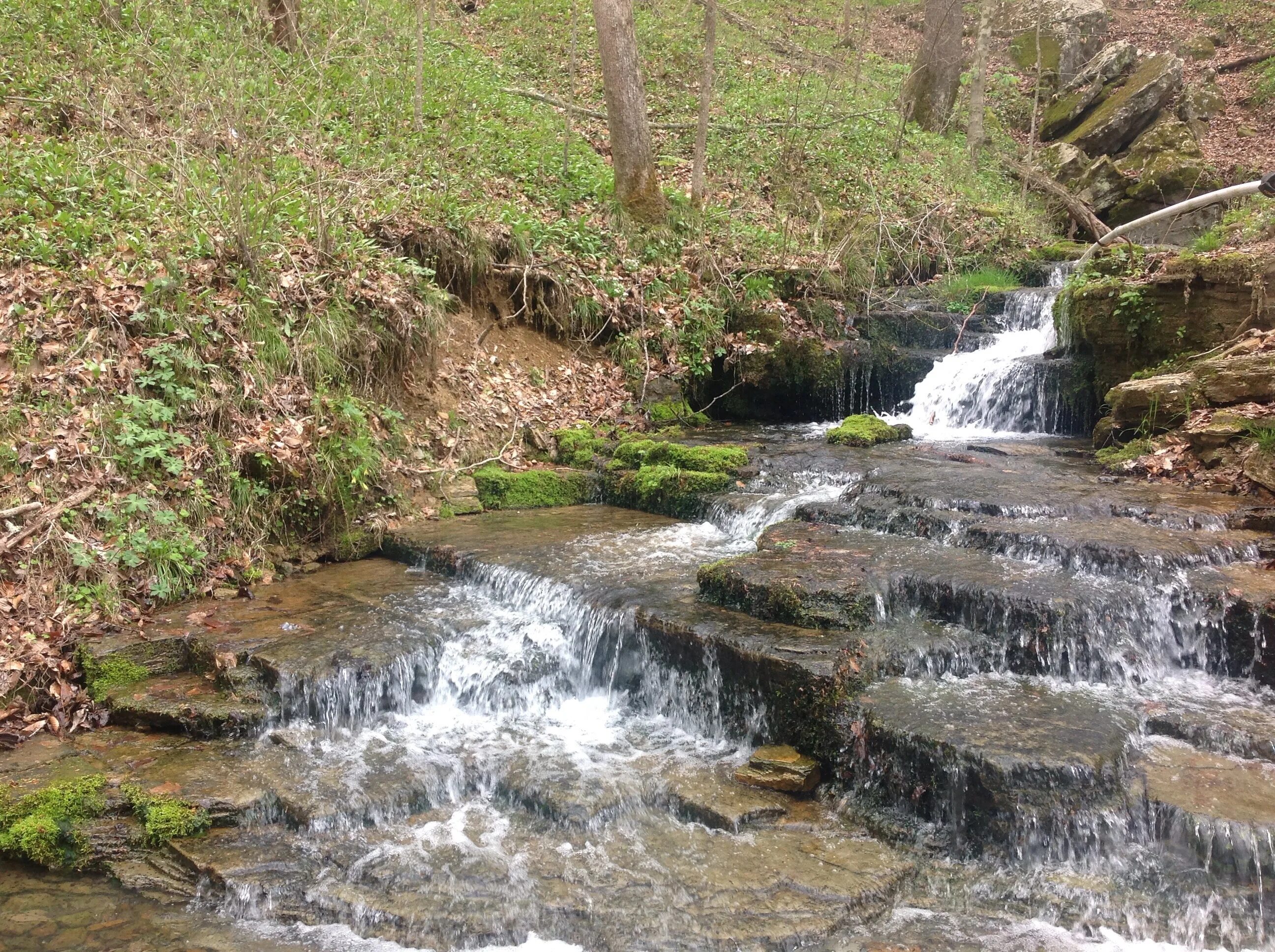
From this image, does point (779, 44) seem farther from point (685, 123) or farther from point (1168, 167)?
point (1168, 167)

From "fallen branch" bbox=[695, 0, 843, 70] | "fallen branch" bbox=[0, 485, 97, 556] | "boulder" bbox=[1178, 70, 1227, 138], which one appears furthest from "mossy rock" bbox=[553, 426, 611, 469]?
"boulder" bbox=[1178, 70, 1227, 138]

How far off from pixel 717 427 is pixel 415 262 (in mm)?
4086

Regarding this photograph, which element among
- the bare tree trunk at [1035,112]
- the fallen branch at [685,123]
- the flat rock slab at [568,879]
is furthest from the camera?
the bare tree trunk at [1035,112]

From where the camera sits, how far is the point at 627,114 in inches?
458

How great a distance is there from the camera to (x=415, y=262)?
9094mm

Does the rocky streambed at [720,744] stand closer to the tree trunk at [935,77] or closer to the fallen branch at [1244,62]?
the tree trunk at [935,77]

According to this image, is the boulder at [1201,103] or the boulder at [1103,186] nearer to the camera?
the boulder at [1103,186]

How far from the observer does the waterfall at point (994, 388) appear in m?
10.6

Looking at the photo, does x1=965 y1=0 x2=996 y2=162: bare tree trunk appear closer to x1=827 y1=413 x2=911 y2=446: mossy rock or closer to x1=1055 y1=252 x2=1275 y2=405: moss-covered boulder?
x1=1055 y1=252 x2=1275 y2=405: moss-covered boulder

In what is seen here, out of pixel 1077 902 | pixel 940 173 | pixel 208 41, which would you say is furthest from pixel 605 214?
pixel 1077 902

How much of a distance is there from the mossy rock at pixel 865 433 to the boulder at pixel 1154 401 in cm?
213

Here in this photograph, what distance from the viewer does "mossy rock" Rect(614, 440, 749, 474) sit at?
8.75 m

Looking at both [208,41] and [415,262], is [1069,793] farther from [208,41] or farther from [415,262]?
[208,41]

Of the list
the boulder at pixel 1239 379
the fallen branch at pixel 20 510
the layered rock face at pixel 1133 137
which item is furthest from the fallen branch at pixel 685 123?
the fallen branch at pixel 20 510
